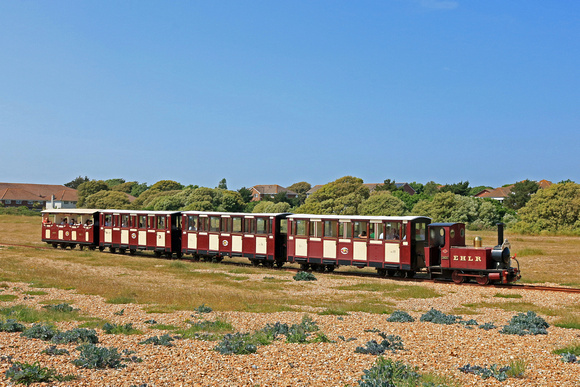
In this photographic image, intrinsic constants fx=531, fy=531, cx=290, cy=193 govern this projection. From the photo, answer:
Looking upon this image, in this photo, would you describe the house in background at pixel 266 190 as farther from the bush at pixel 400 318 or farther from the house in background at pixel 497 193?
the bush at pixel 400 318

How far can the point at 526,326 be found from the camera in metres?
13.6

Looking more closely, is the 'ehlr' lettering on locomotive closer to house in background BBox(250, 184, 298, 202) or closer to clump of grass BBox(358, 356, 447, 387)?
clump of grass BBox(358, 356, 447, 387)

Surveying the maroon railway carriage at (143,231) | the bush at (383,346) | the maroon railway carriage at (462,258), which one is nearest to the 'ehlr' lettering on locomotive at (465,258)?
the maroon railway carriage at (462,258)

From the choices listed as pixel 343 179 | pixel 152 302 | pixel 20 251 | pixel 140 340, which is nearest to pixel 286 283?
pixel 152 302

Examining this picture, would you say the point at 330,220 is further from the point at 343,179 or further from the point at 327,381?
the point at 343,179

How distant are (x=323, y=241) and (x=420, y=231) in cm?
514

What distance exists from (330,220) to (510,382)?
19054 millimetres

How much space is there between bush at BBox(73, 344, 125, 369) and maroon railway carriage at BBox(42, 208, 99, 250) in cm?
3301

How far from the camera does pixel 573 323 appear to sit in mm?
14375

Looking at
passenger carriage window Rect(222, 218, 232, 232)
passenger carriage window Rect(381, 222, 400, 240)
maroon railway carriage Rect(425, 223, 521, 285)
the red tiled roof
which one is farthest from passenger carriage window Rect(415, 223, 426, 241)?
the red tiled roof

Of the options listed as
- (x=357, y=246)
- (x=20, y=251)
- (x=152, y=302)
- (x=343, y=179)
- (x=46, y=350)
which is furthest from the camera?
(x=343, y=179)

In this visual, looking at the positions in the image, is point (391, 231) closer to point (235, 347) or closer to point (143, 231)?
point (235, 347)

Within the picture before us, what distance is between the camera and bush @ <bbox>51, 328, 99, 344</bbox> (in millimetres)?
11578

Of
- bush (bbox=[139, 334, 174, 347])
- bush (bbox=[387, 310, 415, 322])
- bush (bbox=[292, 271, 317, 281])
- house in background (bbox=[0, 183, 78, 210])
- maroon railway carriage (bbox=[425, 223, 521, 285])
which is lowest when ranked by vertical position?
bush (bbox=[292, 271, 317, 281])
